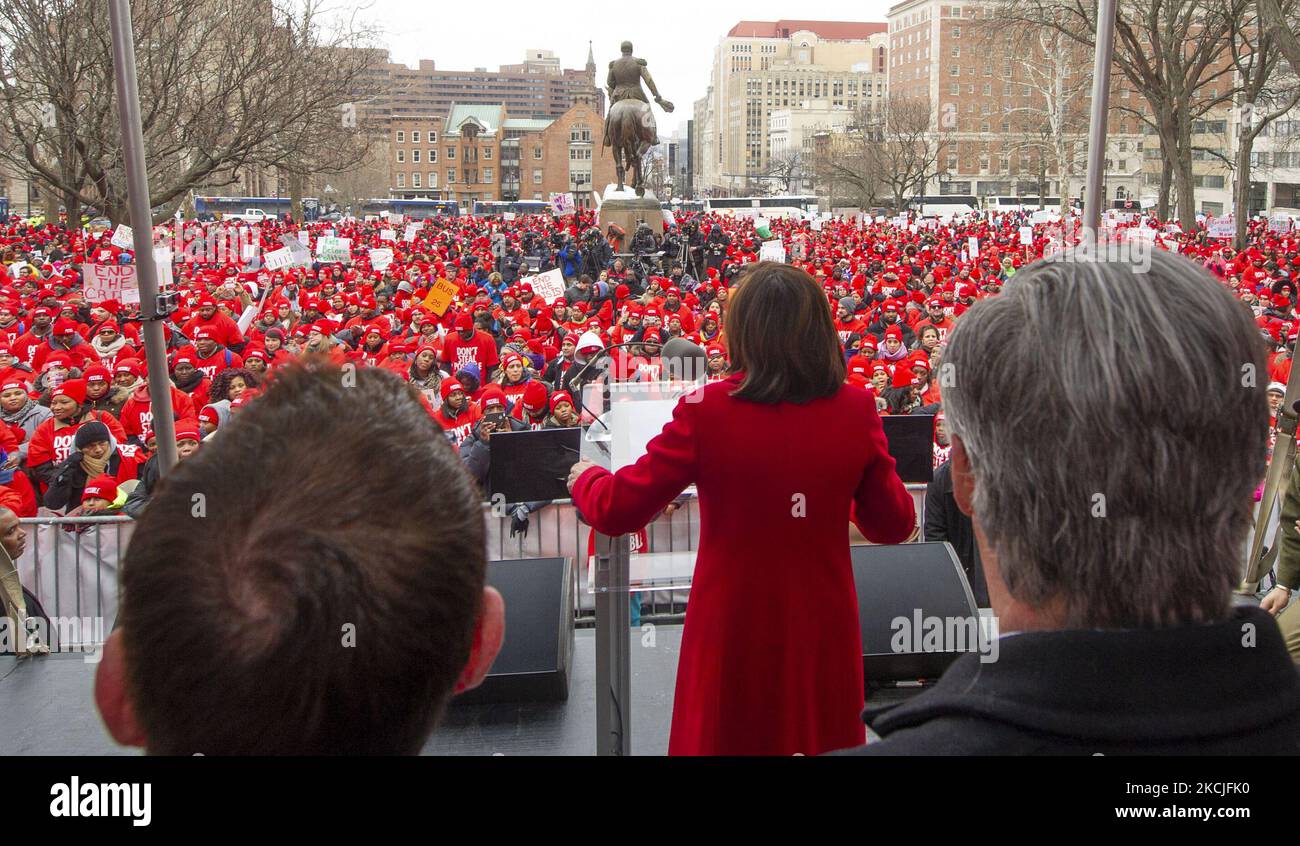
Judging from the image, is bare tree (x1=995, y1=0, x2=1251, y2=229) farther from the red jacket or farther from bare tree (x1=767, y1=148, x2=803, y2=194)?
bare tree (x1=767, y1=148, x2=803, y2=194)

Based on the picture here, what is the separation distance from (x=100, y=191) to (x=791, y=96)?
162 m

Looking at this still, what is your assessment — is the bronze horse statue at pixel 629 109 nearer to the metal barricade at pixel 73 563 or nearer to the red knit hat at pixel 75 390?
the red knit hat at pixel 75 390

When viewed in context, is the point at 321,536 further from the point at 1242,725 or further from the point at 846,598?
the point at 846,598

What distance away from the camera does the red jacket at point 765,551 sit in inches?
103

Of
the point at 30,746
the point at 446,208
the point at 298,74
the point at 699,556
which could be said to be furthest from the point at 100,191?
the point at 446,208

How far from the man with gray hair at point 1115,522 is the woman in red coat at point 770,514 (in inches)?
52.8

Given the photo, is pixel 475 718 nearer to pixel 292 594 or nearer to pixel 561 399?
pixel 292 594

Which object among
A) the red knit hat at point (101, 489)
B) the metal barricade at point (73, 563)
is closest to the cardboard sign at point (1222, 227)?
the red knit hat at point (101, 489)

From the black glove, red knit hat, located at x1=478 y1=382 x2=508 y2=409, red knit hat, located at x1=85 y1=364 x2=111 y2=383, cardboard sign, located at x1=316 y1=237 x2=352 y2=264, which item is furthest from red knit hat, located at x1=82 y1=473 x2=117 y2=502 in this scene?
cardboard sign, located at x1=316 y1=237 x2=352 y2=264

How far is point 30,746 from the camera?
439 centimetres

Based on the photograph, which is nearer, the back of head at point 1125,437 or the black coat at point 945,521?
the back of head at point 1125,437

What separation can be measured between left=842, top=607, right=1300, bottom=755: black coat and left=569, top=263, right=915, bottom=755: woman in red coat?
1472 millimetres

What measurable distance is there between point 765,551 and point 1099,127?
219 centimetres

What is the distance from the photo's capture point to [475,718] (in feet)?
15.0
